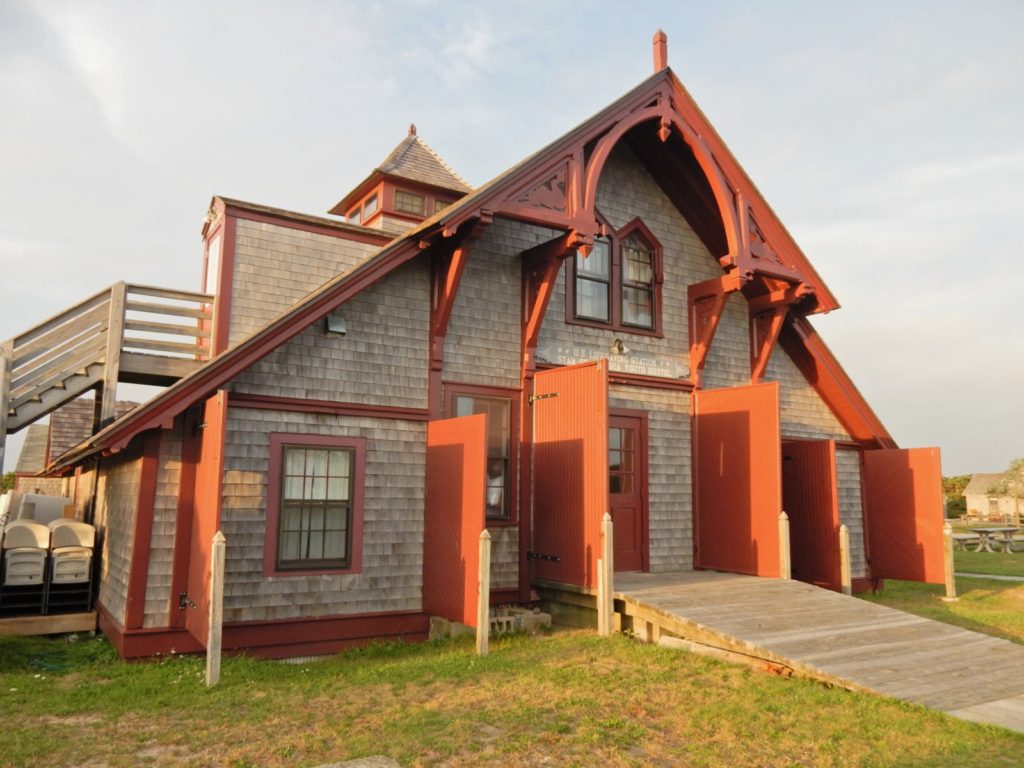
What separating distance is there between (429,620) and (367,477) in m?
2.17

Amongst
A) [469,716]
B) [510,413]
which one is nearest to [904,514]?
[510,413]

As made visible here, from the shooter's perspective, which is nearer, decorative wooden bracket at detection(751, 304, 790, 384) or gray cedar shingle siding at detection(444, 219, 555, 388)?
gray cedar shingle siding at detection(444, 219, 555, 388)

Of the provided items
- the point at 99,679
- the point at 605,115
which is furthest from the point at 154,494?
the point at 605,115

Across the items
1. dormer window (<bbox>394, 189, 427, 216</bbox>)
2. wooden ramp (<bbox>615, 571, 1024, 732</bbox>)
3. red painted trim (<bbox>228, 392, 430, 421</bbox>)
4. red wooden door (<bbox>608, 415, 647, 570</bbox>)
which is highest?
dormer window (<bbox>394, 189, 427, 216</bbox>)

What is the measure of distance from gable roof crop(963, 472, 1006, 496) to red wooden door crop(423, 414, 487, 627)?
230 feet

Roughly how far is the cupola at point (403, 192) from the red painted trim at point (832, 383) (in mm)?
7394

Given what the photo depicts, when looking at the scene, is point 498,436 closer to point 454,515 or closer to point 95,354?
point 454,515

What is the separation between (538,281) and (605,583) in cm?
475

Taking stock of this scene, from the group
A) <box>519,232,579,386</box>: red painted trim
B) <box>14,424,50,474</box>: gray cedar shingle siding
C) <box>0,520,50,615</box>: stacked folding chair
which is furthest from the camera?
<box>14,424,50,474</box>: gray cedar shingle siding

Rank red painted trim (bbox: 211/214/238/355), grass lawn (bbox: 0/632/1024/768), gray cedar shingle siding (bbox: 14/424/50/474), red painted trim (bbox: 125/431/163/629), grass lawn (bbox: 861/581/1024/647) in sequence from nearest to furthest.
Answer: grass lawn (bbox: 0/632/1024/768) → red painted trim (bbox: 125/431/163/629) → red painted trim (bbox: 211/214/238/355) → grass lawn (bbox: 861/581/1024/647) → gray cedar shingle siding (bbox: 14/424/50/474)

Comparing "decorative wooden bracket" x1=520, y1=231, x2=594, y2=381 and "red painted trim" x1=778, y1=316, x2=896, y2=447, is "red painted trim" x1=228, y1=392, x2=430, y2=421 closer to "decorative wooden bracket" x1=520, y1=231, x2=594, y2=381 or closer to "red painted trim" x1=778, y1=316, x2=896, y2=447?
"decorative wooden bracket" x1=520, y1=231, x2=594, y2=381

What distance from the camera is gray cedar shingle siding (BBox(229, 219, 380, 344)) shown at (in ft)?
36.2

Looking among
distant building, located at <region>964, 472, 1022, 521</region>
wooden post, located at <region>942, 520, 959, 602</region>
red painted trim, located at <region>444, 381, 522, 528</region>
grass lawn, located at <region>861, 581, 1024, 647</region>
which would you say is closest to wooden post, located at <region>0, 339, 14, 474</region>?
red painted trim, located at <region>444, 381, 522, 528</region>

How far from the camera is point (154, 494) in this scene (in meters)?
9.50
